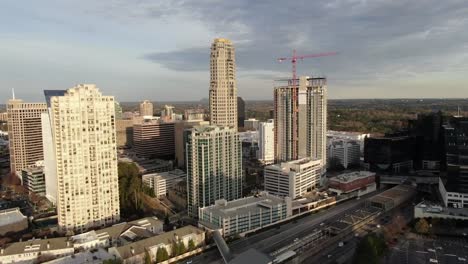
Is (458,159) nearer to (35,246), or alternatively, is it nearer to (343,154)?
(343,154)

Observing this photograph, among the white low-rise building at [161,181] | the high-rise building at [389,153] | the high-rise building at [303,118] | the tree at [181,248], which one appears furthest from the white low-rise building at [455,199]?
the white low-rise building at [161,181]

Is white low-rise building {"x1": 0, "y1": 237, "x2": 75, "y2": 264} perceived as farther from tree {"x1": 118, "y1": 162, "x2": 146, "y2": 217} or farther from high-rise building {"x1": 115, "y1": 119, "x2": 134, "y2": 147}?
high-rise building {"x1": 115, "y1": 119, "x2": 134, "y2": 147}

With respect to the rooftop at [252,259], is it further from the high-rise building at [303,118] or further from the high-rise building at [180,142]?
the high-rise building at [180,142]

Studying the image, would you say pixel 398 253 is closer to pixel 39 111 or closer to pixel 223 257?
pixel 223 257

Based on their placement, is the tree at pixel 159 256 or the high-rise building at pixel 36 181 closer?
the tree at pixel 159 256

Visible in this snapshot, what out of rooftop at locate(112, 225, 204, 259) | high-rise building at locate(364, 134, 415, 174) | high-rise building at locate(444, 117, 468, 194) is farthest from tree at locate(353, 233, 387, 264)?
high-rise building at locate(364, 134, 415, 174)
